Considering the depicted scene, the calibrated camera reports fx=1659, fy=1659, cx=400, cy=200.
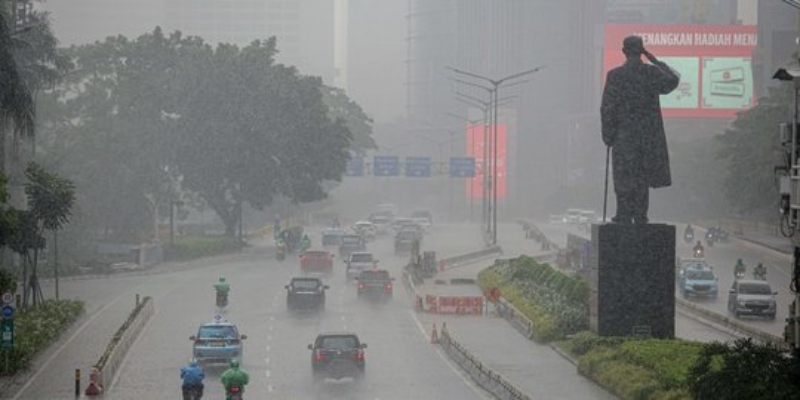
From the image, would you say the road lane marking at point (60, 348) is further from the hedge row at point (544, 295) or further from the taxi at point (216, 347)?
the hedge row at point (544, 295)

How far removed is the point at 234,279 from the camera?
271ft

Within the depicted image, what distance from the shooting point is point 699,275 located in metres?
72.0

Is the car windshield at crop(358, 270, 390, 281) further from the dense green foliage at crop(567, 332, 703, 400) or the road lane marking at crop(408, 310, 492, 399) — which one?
the dense green foliage at crop(567, 332, 703, 400)

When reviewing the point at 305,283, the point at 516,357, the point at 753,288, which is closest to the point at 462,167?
the point at 305,283

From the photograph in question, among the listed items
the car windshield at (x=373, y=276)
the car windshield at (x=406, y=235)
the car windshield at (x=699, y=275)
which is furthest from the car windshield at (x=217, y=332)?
the car windshield at (x=406, y=235)

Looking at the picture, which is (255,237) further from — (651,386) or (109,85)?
(651,386)

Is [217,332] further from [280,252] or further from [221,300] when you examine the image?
[280,252]

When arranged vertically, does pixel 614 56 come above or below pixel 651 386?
above

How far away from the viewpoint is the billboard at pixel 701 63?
521ft

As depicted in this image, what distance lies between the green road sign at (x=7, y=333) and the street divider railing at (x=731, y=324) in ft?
69.9

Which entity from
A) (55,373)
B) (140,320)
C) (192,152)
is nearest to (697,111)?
(192,152)

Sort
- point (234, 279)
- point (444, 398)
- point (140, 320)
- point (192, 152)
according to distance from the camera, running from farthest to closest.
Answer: point (192, 152) → point (234, 279) → point (140, 320) → point (444, 398)

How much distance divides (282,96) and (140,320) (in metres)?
54.5

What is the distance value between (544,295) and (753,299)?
777cm
